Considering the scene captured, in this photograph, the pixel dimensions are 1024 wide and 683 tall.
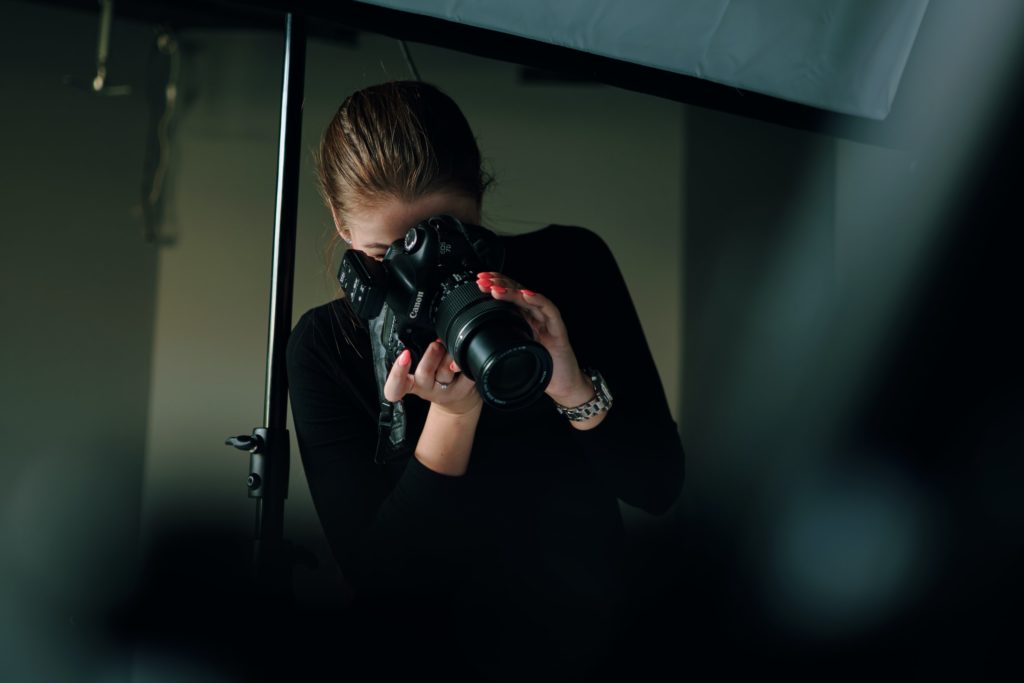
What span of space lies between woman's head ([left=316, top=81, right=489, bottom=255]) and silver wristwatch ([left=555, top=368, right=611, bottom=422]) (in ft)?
0.59

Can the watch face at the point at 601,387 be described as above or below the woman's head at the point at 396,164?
below

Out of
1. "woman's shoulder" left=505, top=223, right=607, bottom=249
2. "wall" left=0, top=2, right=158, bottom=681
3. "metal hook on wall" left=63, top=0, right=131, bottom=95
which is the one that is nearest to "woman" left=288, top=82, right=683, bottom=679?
"woman's shoulder" left=505, top=223, right=607, bottom=249

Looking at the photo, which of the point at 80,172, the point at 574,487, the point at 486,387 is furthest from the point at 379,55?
the point at 486,387

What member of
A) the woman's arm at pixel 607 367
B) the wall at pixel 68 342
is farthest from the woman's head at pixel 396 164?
the wall at pixel 68 342

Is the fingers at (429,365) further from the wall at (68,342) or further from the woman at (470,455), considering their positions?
the wall at (68,342)

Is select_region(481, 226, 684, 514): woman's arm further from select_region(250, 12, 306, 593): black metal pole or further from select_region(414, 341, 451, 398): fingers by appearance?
select_region(250, 12, 306, 593): black metal pole

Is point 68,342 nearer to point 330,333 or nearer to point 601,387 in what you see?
point 330,333

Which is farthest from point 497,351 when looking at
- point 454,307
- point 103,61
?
point 103,61

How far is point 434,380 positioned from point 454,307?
7 cm

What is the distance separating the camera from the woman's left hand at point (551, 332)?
1.87ft

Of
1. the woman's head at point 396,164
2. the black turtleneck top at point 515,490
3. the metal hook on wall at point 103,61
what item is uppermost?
the metal hook on wall at point 103,61

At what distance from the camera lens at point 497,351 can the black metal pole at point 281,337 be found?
0.16m

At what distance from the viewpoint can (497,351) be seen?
0.52 m

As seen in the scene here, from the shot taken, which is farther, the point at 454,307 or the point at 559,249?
the point at 559,249
